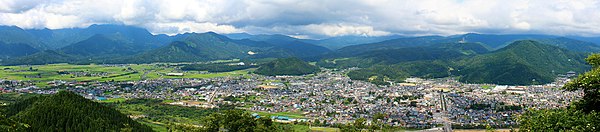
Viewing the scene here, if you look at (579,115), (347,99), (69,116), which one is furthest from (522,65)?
(69,116)

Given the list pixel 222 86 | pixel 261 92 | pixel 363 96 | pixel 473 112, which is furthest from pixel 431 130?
pixel 222 86

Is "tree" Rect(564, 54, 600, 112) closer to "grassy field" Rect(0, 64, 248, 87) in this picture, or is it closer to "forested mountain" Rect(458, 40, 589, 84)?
"grassy field" Rect(0, 64, 248, 87)

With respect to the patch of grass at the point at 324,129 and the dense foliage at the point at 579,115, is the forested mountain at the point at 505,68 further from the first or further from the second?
the dense foliage at the point at 579,115

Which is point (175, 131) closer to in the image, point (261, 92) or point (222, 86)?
point (261, 92)

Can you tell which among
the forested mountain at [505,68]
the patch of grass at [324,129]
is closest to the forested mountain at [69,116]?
the patch of grass at [324,129]

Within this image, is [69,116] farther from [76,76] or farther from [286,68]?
[286,68]

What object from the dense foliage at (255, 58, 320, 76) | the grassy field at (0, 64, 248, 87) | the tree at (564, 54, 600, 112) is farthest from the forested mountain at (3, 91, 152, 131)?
the dense foliage at (255, 58, 320, 76)
